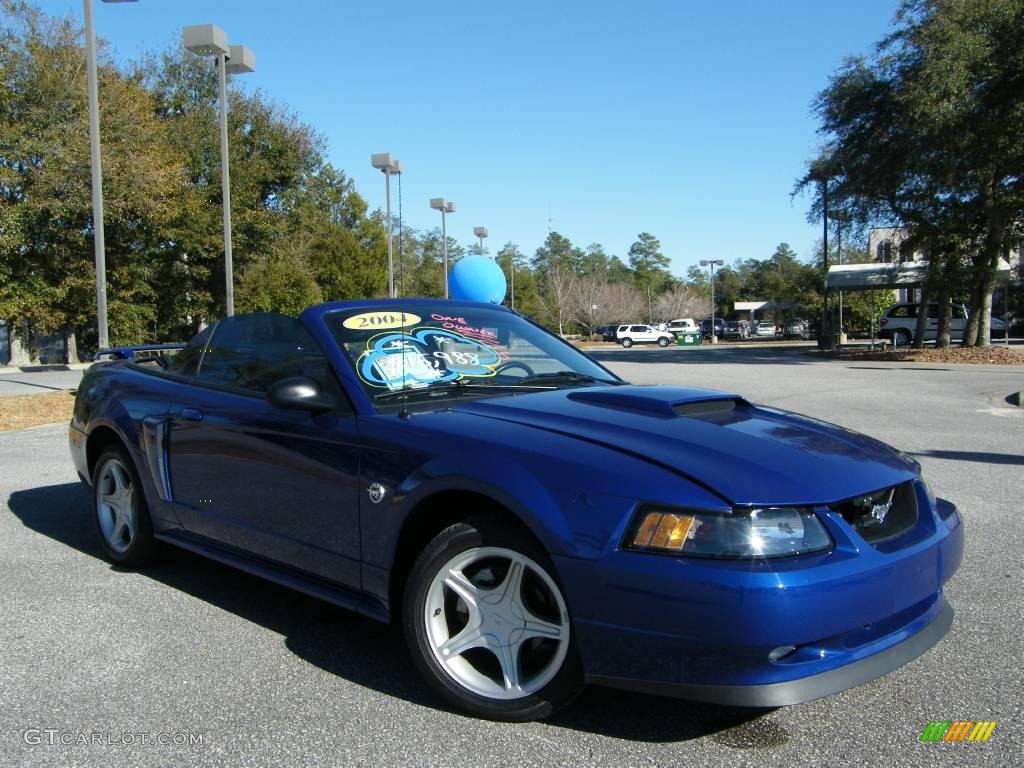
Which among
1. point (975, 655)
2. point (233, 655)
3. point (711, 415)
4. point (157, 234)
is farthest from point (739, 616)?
point (157, 234)

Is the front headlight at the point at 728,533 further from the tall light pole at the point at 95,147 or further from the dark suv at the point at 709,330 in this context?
the dark suv at the point at 709,330

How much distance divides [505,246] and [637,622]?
10338cm

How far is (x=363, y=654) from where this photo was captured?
11.8ft

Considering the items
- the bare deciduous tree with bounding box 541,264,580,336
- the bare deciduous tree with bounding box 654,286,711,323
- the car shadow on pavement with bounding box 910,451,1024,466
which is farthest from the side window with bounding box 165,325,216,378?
the bare deciduous tree with bounding box 654,286,711,323

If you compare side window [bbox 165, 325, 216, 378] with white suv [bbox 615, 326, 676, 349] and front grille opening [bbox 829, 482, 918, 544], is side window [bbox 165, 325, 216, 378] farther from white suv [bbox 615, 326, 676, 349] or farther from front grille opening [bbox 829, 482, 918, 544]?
white suv [bbox 615, 326, 676, 349]

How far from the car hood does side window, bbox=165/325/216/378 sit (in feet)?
6.25

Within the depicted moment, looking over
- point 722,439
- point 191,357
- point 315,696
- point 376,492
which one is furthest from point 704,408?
point 191,357

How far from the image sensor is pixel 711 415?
3326mm

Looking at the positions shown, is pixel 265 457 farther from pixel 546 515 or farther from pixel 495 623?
pixel 546 515

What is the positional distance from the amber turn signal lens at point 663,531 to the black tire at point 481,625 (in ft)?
1.12

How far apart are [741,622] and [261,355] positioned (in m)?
2.70

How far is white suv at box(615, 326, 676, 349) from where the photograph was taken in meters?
55.2

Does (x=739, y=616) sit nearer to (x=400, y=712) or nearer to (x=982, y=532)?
(x=400, y=712)

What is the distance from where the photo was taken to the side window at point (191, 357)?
4559 millimetres
